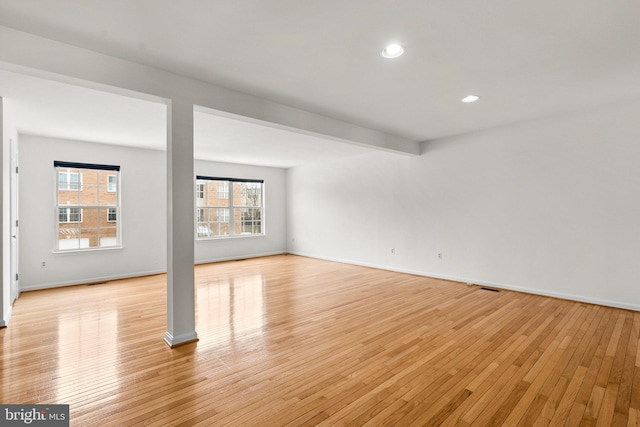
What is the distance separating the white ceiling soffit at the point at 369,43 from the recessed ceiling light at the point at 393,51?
5cm

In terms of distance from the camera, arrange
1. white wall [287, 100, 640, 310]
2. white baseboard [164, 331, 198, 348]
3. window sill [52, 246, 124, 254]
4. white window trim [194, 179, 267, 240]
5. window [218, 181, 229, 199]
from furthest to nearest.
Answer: window [218, 181, 229, 199] < white window trim [194, 179, 267, 240] < window sill [52, 246, 124, 254] < white wall [287, 100, 640, 310] < white baseboard [164, 331, 198, 348]

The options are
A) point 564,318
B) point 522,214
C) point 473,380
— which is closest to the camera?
point 473,380

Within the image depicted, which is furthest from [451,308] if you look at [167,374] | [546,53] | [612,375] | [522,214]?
[167,374]

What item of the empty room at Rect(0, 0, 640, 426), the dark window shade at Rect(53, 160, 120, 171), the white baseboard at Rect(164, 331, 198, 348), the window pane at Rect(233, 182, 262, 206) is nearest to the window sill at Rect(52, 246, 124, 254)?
the empty room at Rect(0, 0, 640, 426)

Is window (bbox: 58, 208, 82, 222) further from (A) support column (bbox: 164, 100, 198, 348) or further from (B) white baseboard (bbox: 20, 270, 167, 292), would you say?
(A) support column (bbox: 164, 100, 198, 348)

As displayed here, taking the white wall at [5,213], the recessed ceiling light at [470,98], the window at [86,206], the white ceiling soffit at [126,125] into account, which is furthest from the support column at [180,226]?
the window at [86,206]

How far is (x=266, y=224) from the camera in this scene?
338 inches

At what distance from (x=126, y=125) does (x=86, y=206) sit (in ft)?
7.36

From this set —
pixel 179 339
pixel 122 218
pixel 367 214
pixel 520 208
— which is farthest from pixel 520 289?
pixel 122 218

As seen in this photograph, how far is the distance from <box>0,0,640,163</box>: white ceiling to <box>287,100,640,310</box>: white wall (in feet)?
2.59

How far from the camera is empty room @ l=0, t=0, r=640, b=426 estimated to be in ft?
6.66

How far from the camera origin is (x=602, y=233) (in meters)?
3.97

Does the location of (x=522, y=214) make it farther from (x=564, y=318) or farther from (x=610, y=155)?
(x=564, y=318)

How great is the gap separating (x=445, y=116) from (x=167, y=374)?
4.44 meters
